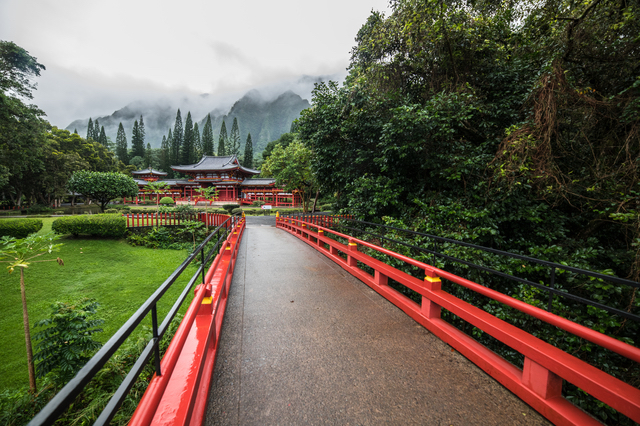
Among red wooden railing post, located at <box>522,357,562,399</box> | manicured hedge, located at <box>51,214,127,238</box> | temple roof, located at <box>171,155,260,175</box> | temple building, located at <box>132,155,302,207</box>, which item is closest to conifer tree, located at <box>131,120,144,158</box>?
temple building, located at <box>132,155,302,207</box>

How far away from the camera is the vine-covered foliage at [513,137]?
14.3 ft

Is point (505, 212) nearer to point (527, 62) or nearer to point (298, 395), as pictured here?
point (527, 62)

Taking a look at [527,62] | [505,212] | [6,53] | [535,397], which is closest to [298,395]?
[535,397]

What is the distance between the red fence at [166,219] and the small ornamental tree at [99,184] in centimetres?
843

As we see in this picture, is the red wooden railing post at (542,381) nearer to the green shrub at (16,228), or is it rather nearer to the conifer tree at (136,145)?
the green shrub at (16,228)

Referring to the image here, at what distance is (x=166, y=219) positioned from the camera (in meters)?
13.4

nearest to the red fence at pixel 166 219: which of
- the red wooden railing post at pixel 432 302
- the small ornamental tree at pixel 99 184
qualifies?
the small ornamental tree at pixel 99 184

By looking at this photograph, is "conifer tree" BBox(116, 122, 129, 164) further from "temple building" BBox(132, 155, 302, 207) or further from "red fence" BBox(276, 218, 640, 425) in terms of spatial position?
"red fence" BBox(276, 218, 640, 425)

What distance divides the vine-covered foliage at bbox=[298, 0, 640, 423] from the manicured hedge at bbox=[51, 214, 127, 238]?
9961 mm

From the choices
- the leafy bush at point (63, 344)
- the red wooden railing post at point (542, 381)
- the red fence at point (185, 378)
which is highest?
the red fence at point (185, 378)

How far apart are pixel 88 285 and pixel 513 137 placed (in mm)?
11334

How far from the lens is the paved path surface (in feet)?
6.74

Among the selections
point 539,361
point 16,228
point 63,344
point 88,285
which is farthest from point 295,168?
point 539,361

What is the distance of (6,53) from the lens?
1655 cm
